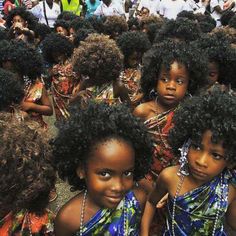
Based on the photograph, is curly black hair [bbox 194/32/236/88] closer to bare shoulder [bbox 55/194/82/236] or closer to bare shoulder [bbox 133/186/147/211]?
bare shoulder [bbox 133/186/147/211]

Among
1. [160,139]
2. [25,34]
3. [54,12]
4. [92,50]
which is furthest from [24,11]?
[160,139]

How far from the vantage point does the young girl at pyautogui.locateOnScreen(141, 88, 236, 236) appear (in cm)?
201

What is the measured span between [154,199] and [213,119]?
60cm

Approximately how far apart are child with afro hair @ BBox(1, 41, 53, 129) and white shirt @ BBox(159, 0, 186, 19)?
646 cm

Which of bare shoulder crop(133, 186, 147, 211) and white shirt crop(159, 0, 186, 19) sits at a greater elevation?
bare shoulder crop(133, 186, 147, 211)

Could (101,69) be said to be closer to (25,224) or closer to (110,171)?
(110,171)

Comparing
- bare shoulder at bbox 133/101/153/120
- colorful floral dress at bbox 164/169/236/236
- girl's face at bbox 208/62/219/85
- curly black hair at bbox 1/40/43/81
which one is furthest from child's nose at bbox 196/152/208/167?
curly black hair at bbox 1/40/43/81

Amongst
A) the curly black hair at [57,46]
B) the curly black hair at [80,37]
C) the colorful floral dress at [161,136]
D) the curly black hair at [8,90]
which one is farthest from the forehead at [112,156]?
the curly black hair at [80,37]

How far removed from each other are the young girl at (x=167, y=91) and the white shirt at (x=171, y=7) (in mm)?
7044

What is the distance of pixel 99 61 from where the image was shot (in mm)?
3629

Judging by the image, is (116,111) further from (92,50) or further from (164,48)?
(92,50)

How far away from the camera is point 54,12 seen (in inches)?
352

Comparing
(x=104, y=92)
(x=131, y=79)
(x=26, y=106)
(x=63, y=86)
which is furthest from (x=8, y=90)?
(x=131, y=79)

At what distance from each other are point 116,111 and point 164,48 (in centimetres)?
126
